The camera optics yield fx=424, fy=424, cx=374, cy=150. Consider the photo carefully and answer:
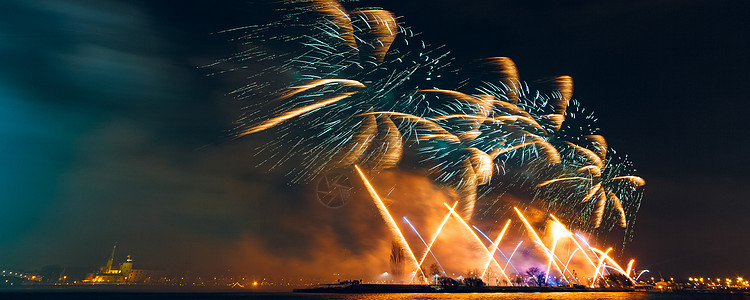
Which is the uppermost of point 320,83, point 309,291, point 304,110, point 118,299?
point 320,83

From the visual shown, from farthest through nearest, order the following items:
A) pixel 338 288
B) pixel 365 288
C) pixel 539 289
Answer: pixel 539 289, pixel 338 288, pixel 365 288

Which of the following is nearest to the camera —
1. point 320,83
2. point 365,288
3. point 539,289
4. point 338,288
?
point 320,83

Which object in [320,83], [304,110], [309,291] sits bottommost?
[309,291]

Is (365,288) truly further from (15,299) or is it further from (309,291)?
(15,299)

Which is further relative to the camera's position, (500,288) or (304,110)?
(500,288)

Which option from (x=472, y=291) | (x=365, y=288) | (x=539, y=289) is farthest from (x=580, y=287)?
(x=365, y=288)

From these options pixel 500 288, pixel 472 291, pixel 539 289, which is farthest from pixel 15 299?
pixel 539 289

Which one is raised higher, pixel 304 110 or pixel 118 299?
pixel 304 110

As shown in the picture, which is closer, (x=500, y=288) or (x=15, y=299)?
(x=15, y=299)

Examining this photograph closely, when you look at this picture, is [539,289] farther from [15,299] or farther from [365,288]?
[15,299]
